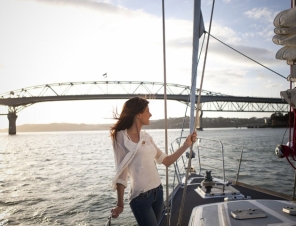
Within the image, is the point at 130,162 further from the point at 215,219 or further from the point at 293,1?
the point at 293,1

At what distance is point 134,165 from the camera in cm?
235

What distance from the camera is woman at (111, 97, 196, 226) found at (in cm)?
232

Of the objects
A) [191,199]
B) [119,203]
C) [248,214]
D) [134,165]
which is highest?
[134,165]

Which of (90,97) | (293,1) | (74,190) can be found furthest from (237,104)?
(293,1)

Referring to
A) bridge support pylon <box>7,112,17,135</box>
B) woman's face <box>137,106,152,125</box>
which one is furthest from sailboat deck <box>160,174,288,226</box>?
bridge support pylon <box>7,112,17,135</box>

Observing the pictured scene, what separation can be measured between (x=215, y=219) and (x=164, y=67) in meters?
1.47

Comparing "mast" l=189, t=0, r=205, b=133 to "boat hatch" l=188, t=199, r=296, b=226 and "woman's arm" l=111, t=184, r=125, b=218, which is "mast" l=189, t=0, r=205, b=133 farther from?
"woman's arm" l=111, t=184, r=125, b=218

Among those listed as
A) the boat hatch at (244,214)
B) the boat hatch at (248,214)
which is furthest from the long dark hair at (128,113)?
the boat hatch at (248,214)

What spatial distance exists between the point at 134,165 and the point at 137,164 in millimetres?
25

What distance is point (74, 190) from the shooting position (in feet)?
40.2

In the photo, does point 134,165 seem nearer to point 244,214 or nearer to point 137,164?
point 137,164

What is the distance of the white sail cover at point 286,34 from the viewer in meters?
3.09

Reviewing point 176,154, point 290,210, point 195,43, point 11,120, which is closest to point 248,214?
point 290,210

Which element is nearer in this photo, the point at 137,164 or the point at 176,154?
the point at 137,164
